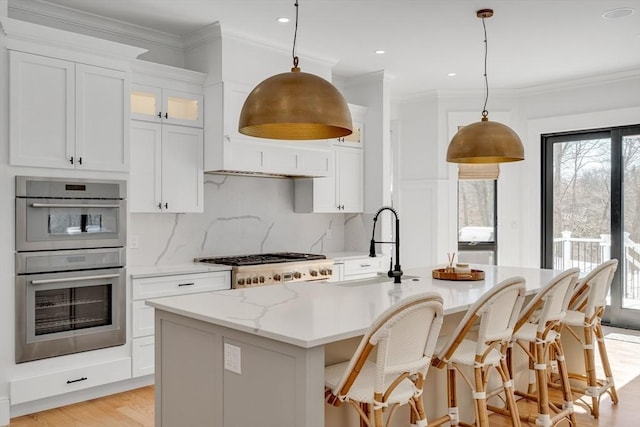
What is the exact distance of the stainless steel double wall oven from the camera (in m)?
3.42

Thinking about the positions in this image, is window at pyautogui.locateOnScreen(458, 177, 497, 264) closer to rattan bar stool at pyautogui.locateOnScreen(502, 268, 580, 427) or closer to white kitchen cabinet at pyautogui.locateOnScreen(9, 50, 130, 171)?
rattan bar stool at pyautogui.locateOnScreen(502, 268, 580, 427)

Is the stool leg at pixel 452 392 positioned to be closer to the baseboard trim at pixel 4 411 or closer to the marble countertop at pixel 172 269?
the marble countertop at pixel 172 269

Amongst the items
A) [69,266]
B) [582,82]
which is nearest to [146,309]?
[69,266]

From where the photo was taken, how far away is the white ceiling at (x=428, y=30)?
13.1ft

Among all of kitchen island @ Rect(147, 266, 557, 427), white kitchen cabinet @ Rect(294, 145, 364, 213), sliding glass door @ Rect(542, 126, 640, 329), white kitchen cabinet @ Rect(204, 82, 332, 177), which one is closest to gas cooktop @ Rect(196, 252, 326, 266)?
white kitchen cabinet @ Rect(294, 145, 364, 213)

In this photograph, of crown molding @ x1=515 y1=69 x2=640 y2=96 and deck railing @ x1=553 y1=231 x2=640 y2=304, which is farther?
deck railing @ x1=553 y1=231 x2=640 y2=304

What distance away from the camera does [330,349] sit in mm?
2479

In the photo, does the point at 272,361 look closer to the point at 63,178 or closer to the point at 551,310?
the point at 551,310

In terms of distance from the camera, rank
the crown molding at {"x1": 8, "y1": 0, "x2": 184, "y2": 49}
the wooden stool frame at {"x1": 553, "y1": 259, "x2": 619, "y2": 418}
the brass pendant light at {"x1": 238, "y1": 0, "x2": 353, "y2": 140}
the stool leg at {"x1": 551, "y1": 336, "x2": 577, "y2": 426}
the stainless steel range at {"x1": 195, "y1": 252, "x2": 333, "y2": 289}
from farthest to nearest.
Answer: the stainless steel range at {"x1": 195, "y1": 252, "x2": 333, "y2": 289}
the crown molding at {"x1": 8, "y1": 0, "x2": 184, "y2": 49}
the wooden stool frame at {"x1": 553, "y1": 259, "x2": 619, "y2": 418}
the stool leg at {"x1": 551, "y1": 336, "x2": 577, "y2": 426}
the brass pendant light at {"x1": 238, "y1": 0, "x2": 353, "y2": 140}

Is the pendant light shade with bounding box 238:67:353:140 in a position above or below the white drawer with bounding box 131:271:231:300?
above

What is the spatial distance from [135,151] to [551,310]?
10.2 ft

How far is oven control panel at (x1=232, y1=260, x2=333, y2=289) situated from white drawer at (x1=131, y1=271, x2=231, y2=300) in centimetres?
11

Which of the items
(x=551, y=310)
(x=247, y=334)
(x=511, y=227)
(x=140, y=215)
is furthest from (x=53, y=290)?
(x=511, y=227)

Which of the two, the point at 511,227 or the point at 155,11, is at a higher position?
the point at 155,11
